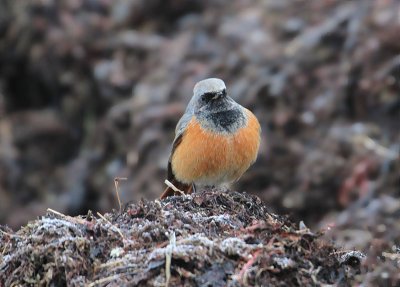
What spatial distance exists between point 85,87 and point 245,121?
16.3 feet

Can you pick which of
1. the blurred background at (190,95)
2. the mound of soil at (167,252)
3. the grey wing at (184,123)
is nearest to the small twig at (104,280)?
the mound of soil at (167,252)

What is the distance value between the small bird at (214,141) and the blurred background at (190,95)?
132cm

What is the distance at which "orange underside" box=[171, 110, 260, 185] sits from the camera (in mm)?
5672

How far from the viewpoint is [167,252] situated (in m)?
3.34

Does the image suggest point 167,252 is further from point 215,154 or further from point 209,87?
point 209,87

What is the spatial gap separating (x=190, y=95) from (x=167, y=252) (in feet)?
19.0

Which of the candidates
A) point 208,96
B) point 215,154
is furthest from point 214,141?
point 208,96

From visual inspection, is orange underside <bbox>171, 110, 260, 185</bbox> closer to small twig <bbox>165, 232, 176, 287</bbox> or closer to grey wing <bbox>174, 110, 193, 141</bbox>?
grey wing <bbox>174, 110, 193, 141</bbox>

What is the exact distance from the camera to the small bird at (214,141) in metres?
5.68

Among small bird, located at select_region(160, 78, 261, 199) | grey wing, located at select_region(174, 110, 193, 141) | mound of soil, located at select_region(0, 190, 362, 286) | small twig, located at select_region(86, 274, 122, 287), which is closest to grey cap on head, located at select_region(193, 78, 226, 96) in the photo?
small bird, located at select_region(160, 78, 261, 199)

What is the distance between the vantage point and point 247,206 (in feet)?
13.8

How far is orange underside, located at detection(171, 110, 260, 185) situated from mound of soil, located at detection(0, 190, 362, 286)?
1.74 metres

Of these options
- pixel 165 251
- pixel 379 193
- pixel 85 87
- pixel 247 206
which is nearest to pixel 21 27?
pixel 85 87

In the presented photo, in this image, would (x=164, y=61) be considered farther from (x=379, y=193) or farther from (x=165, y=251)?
(x=165, y=251)
